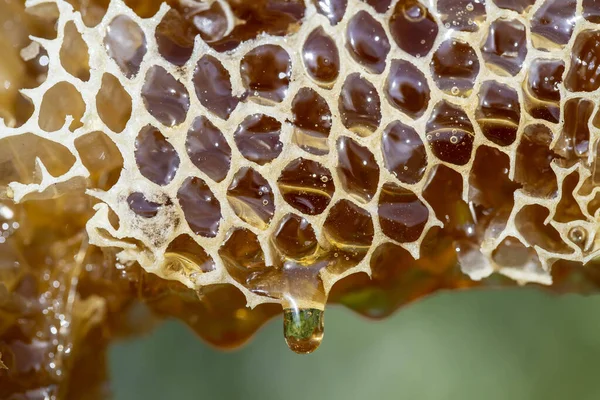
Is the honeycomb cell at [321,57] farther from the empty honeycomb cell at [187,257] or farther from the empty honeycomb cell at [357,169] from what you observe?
the empty honeycomb cell at [187,257]

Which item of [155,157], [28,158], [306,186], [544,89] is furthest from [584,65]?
[28,158]

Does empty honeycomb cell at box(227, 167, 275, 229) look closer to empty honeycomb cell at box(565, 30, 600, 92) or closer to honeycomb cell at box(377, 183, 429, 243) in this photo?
honeycomb cell at box(377, 183, 429, 243)

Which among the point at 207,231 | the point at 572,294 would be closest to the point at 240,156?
the point at 207,231

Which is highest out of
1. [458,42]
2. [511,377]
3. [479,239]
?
[458,42]

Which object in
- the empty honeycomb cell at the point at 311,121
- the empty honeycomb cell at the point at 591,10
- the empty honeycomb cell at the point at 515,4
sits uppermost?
the empty honeycomb cell at the point at 591,10

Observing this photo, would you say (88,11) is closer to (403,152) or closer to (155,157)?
(155,157)

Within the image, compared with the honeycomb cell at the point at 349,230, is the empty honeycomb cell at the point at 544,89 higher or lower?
higher

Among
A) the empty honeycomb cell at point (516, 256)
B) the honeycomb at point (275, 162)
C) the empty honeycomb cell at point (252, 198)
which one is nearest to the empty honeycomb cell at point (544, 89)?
the honeycomb at point (275, 162)

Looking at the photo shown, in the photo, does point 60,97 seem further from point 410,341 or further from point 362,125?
point 410,341
